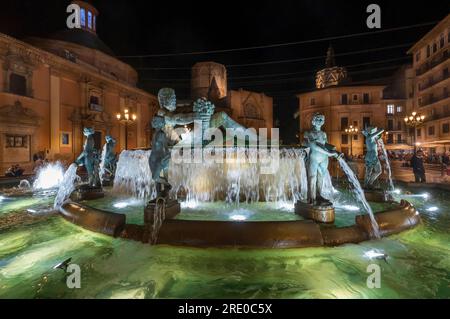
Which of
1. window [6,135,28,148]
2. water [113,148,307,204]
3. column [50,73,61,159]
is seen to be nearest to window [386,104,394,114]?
water [113,148,307,204]

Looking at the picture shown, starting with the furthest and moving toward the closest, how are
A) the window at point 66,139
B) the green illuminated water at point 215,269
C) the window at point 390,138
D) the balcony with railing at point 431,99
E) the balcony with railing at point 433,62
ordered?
the window at point 390,138 < the balcony with railing at point 431,99 < the balcony with railing at point 433,62 < the window at point 66,139 < the green illuminated water at point 215,269

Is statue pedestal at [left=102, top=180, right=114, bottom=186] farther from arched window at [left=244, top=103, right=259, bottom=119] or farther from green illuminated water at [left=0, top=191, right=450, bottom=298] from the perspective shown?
arched window at [left=244, top=103, right=259, bottom=119]

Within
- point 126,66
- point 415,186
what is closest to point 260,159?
point 415,186

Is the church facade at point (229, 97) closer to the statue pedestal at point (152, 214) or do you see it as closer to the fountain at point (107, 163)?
the fountain at point (107, 163)

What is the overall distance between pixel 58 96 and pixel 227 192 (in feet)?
71.9

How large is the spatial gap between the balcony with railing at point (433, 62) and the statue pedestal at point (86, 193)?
41.6 m

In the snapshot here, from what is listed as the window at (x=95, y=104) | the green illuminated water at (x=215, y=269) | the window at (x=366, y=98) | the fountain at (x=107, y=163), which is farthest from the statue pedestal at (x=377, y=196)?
the window at (x=366, y=98)

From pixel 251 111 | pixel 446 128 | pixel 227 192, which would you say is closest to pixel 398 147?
pixel 446 128

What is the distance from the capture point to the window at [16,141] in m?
18.3

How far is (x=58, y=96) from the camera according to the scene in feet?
71.7

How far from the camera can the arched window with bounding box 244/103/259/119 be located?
37156mm

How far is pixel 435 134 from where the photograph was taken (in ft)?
114

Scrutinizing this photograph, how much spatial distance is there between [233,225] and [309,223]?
1157 mm

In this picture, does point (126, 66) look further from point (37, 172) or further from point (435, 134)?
point (435, 134)
